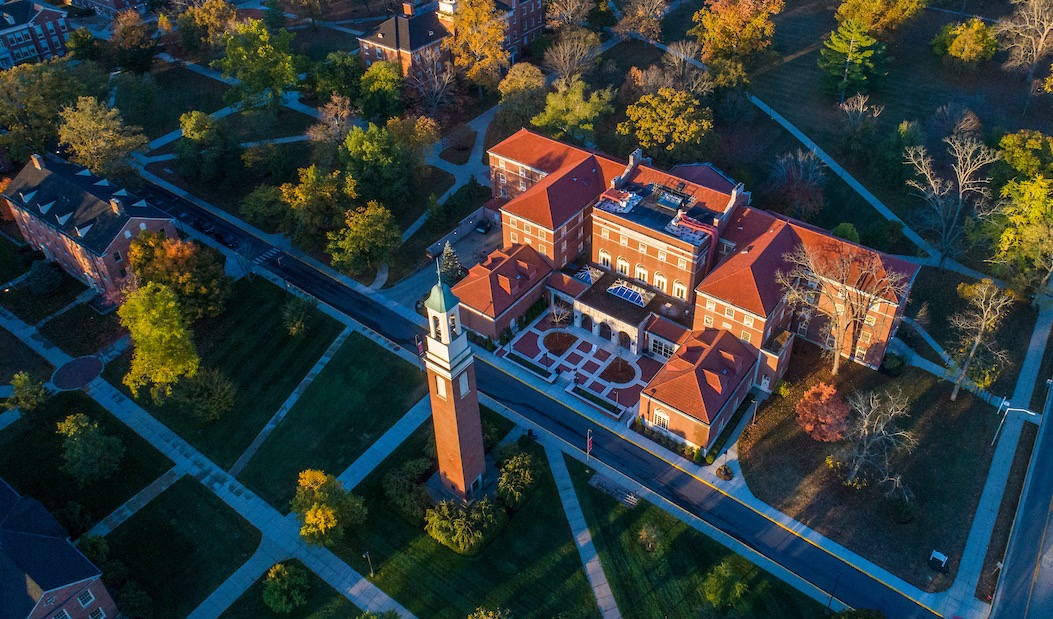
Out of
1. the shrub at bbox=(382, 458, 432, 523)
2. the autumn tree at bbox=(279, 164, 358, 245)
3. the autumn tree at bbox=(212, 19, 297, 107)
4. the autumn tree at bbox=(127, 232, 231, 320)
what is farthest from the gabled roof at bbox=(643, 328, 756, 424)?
the autumn tree at bbox=(212, 19, 297, 107)

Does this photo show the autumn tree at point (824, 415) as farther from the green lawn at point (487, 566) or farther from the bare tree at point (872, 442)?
the green lawn at point (487, 566)

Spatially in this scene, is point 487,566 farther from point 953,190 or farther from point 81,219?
point 953,190

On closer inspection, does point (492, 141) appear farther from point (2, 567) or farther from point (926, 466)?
point (2, 567)

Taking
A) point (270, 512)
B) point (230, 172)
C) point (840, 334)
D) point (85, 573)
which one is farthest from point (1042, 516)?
point (230, 172)

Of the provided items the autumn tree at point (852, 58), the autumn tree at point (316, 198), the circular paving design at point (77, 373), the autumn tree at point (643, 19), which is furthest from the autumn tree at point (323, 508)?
the autumn tree at point (852, 58)

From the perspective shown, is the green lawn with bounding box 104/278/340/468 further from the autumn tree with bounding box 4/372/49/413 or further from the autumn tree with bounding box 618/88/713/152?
the autumn tree with bounding box 618/88/713/152

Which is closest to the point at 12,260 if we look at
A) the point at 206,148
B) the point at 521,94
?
the point at 206,148
